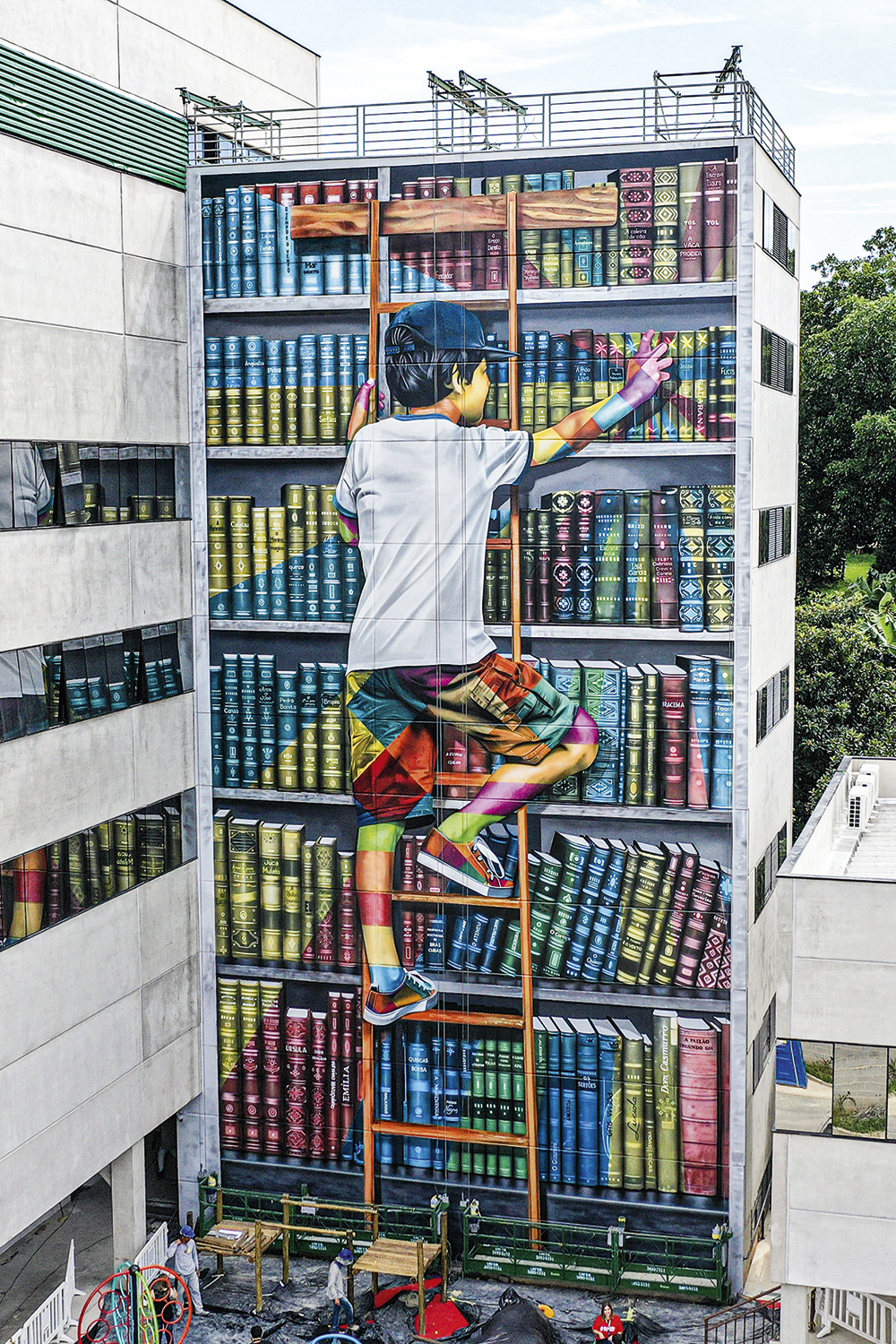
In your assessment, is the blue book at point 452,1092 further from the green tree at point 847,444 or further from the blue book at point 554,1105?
the green tree at point 847,444

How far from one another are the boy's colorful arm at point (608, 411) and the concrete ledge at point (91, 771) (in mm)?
5163

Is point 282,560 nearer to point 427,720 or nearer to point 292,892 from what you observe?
point 427,720

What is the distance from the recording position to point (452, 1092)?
17.5 meters

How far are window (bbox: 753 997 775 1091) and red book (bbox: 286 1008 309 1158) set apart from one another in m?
5.25

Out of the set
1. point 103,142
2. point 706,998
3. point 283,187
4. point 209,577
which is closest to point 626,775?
point 706,998

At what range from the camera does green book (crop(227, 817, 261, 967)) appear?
17891 mm

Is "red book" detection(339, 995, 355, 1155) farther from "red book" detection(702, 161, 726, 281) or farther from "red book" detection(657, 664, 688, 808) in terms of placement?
"red book" detection(702, 161, 726, 281)

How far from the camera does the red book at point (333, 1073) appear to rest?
1775cm

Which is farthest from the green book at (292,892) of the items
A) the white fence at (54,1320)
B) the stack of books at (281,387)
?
the stack of books at (281,387)

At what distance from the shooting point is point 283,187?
17.0 metres

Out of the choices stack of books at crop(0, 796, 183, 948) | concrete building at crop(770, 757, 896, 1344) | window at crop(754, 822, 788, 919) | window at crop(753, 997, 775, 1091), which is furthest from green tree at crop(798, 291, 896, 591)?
concrete building at crop(770, 757, 896, 1344)

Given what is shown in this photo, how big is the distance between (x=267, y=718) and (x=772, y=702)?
19.8 feet

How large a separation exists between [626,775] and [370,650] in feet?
10.6

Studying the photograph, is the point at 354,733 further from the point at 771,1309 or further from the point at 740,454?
the point at 771,1309
